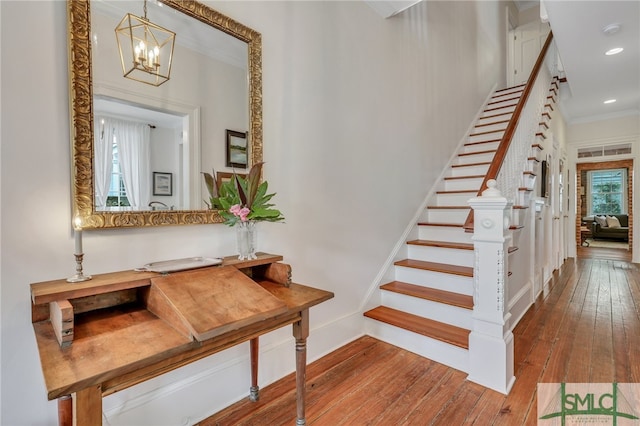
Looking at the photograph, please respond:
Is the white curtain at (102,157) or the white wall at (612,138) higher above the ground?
the white wall at (612,138)

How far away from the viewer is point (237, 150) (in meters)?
1.77

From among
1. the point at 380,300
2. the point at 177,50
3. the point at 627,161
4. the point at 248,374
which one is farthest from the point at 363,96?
the point at 627,161

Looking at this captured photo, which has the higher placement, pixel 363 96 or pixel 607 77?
pixel 607 77

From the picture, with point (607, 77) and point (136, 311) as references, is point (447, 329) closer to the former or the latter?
point (136, 311)

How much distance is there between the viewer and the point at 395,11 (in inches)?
109

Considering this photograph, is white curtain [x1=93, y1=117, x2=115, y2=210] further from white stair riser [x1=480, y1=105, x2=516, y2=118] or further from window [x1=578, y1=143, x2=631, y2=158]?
window [x1=578, y1=143, x2=631, y2=158]

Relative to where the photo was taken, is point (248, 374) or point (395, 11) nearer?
point (248, 374)

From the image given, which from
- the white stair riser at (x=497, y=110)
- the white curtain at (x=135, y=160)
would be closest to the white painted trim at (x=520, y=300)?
the white stair riser at (x=497, y=110)

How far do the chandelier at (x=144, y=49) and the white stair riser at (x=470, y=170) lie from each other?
3542 millimetres

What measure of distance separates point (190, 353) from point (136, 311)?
36cm

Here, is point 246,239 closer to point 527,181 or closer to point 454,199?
point 454,199

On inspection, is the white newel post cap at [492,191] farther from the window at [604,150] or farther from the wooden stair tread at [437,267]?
the window at [604,150]

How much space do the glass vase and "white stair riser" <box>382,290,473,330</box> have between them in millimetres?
1618

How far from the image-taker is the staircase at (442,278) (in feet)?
7.49
